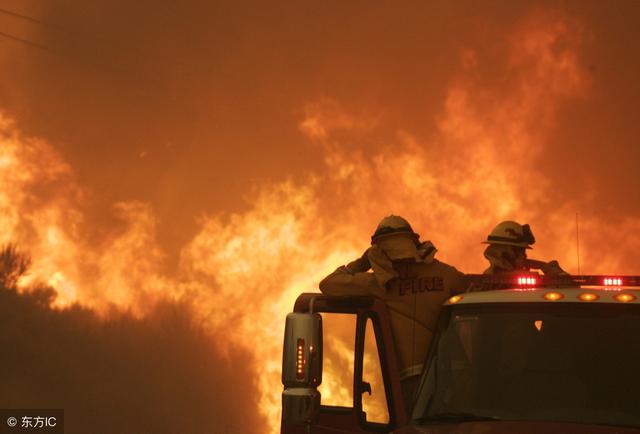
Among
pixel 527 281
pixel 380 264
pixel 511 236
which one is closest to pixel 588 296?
pixel 527 281

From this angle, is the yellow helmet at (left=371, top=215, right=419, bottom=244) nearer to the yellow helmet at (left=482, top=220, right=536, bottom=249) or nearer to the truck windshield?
the truck windshield

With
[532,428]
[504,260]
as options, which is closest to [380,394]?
[532,428]

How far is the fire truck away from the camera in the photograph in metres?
6.16

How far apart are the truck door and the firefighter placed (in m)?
0.40

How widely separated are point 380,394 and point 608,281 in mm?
1622

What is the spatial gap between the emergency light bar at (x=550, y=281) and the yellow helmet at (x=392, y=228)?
24.6 inches

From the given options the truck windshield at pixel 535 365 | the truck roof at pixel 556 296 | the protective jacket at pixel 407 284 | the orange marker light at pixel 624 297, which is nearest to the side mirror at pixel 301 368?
the truck windshield at pixel 535 365

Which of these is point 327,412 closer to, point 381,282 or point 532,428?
point 381,282

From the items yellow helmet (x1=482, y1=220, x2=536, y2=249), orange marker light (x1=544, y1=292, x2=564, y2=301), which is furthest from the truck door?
yellow helmet (x1=482, y1=220, x2=536, y2=249)

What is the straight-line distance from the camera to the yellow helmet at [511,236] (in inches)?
376

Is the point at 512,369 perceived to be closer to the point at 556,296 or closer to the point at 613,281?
the point at 556,296

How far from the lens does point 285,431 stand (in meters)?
7.56

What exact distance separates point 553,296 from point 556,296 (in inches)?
0.7

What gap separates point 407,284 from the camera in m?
7.96
